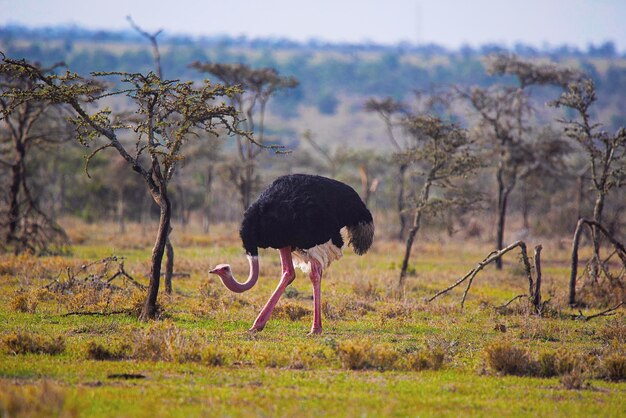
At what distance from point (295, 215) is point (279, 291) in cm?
118

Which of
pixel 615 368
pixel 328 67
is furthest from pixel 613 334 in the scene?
pixel 328 67

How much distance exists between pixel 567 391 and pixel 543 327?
14.2 ft

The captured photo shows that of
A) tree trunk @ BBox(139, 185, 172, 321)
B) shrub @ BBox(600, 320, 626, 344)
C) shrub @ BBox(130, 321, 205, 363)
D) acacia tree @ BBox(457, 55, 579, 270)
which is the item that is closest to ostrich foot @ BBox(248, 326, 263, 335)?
tree trunk @ BBox(139, 185, 172, 321)

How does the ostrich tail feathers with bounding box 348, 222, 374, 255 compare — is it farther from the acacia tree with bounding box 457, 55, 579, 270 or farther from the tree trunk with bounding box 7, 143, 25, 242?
the acacia tree with bounding box 457, 55, 579, 270

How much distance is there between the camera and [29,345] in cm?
1051

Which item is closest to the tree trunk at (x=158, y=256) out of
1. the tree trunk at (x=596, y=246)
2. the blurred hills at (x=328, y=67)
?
the tree trunk at (x=596, y=246)

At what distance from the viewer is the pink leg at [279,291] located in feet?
41.6

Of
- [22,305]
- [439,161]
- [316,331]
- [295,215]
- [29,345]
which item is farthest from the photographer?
[439,161]

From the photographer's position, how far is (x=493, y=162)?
29.6 metres

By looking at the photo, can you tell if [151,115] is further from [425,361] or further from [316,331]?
[425,361]

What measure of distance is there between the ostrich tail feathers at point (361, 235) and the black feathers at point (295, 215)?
41 centimetres

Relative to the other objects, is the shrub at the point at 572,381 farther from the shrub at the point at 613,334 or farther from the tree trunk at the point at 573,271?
the tree trunk at the point at 573,271

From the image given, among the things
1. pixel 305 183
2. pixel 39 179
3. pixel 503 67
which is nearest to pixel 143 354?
pixel 305 183

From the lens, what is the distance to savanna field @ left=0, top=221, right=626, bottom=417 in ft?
Answer: 27.3
